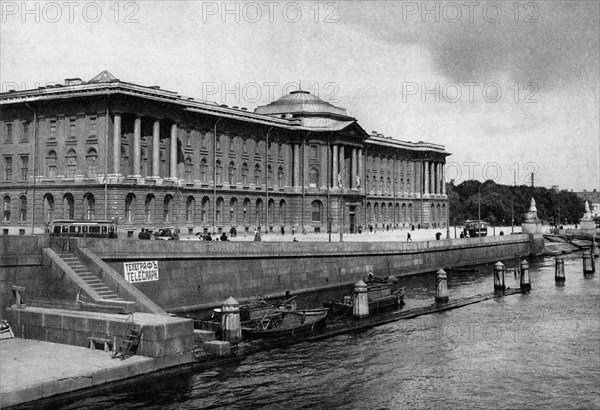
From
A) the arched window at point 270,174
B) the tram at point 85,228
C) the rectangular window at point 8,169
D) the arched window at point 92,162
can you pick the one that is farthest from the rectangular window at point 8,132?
the arched window at point 270,174

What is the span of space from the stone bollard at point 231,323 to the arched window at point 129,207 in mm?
35030

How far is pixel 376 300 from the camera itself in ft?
143

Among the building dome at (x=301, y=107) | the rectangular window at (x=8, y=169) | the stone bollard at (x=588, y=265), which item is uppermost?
the building dome at (x=301, y=107)

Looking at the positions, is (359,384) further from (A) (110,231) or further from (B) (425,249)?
(B) (425,249)

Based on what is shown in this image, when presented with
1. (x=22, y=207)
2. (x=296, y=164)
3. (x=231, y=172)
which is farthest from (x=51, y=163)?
(x=296, y=164)

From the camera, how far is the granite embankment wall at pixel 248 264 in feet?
129

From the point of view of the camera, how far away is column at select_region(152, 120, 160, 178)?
6775 cm

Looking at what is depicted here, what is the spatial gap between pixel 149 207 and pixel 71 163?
836 cm

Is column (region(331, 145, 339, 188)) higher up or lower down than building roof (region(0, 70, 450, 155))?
lower down

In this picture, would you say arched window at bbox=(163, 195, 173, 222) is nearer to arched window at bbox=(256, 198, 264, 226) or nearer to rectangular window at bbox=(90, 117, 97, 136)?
rectangular window at bbox=(90, 117, 97, 136)

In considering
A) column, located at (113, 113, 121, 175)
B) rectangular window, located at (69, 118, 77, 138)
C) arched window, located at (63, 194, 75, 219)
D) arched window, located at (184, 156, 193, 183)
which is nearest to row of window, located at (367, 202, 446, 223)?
arched window, located at (184, 156, 193, 183)

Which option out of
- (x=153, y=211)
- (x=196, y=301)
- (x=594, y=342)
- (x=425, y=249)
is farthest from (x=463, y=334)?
(x=153, y=211)

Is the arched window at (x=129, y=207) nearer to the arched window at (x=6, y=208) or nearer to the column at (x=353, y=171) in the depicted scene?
the arched window at (x=6, y=208)

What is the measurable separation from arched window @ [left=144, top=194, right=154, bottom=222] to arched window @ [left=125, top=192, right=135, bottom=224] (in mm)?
1590
